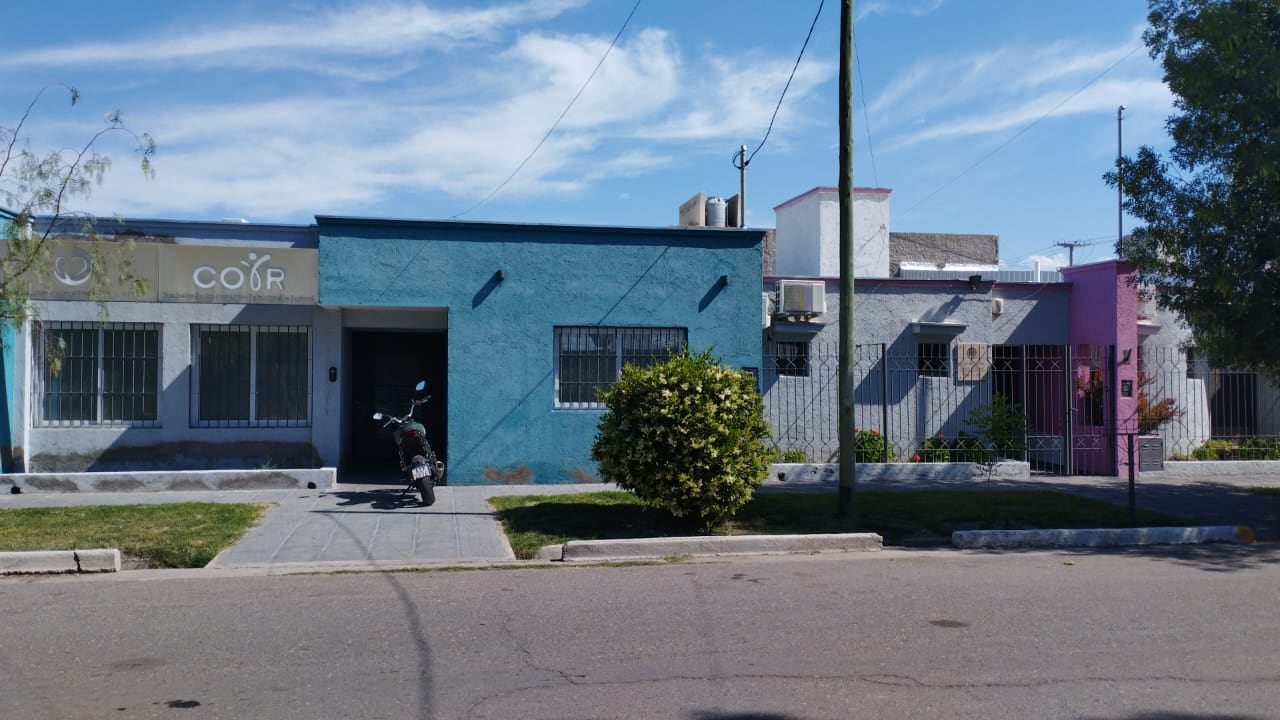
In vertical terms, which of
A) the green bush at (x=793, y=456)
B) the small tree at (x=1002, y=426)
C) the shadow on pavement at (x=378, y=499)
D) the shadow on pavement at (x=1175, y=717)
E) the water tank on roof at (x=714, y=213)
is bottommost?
the shadow on pavement at (x=1175, y=717)

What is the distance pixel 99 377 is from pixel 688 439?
31.0ft

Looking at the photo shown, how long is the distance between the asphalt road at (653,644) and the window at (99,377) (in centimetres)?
637

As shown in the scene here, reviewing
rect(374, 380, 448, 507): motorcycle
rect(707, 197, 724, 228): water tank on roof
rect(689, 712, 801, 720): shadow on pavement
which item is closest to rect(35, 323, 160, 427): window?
rect(374, 380, 448, 507): motorcycle

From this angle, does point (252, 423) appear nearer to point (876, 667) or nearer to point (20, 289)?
point (20, 289)

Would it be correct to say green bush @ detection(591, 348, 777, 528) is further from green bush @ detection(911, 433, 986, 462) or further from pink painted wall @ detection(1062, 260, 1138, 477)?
pink painted wall @ detection(1062, 260, 1138, 477)

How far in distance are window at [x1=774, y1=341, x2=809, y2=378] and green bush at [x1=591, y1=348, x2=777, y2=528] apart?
254 inches

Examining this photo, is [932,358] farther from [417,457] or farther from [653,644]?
[653,644]

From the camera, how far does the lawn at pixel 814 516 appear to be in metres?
11.3

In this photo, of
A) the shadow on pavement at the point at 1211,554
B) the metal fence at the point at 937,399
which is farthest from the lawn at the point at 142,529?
the shadow on pavement at the point at 1211,554

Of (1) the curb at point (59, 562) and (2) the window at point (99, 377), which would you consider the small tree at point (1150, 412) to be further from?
(2) the window at point (99, 377)

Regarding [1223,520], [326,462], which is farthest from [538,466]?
[1223,520]

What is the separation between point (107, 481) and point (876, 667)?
36.8 ft

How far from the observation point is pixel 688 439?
35.0 feet

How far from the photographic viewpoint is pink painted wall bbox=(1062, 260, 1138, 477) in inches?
684
